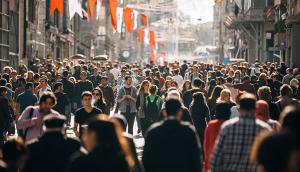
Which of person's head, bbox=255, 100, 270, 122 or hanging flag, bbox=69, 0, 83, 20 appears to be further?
hanging flag, bbox=69, 0, 83, 20

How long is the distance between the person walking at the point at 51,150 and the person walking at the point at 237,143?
57.1 inches

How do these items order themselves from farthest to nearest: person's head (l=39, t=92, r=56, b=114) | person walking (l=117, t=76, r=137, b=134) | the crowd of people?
person walking (l=117, t=76, r=137, b=134)
person's head (l=39, t=92, r=56, b=114)
the crowd of people

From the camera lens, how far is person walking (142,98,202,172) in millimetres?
8602

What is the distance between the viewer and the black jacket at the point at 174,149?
28.2ft

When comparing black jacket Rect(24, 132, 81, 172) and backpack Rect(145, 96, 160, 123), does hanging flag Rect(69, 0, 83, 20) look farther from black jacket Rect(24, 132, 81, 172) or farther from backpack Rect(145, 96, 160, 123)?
black jacket Rect(24, 132, 81, 172)

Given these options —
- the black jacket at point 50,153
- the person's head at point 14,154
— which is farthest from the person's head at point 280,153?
the black jacket at point 50,153

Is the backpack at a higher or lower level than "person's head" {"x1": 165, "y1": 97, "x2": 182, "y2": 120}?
lower

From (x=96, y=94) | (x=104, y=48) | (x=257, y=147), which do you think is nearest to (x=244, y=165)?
(x=257, y=147)

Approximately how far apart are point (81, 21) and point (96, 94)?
6344cm

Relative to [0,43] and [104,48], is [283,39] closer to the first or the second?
[0,43]

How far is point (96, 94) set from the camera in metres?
16.3

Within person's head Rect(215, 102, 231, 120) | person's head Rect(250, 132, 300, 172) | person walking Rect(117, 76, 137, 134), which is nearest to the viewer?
person's head Rect(250, 132, 300, 172)

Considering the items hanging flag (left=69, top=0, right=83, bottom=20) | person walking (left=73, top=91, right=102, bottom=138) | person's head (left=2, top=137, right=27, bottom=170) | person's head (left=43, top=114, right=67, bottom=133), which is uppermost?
hanging flag (left=69, top=0, right=83, bottom=20)

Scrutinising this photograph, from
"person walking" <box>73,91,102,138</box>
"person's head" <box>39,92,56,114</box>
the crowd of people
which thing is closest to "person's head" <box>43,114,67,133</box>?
the crowd of people
